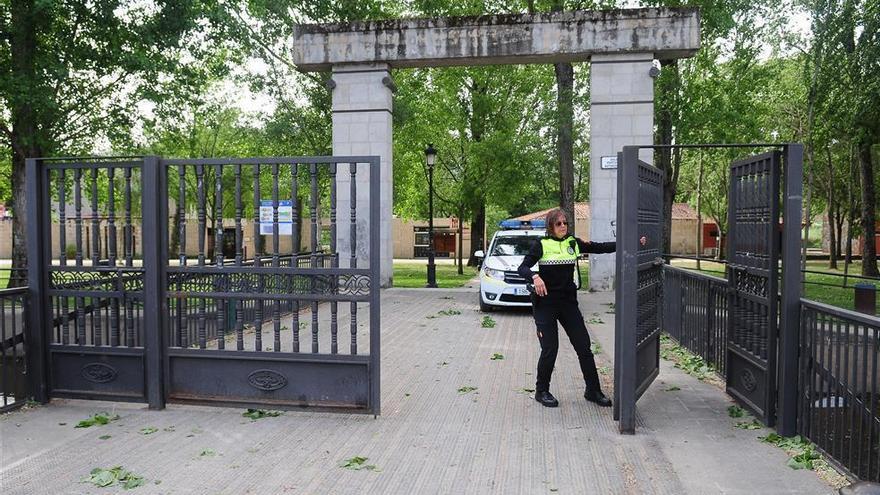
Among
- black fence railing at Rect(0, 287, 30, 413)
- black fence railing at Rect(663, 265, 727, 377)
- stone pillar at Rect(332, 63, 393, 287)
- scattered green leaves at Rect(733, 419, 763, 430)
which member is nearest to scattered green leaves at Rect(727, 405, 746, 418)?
scattered green leaves at Rect(733, 419, 763, 430)

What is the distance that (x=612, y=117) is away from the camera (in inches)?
671

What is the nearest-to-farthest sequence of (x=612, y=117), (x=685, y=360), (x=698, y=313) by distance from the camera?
1. (x=698, y=313)
2. (x=685, y=360)
3. (x=612, y=117)

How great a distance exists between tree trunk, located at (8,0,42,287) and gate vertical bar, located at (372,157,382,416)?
43.4 ft

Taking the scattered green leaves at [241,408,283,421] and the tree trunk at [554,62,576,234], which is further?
the tree trunk at [554,62,576,234]

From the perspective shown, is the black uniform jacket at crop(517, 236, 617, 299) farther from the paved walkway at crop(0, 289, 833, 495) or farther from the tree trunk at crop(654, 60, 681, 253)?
the tree trunk at crop(654, 60, 681, 253)

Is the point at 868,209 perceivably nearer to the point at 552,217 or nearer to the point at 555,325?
the point at 555,325

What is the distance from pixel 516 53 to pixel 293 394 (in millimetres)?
13193

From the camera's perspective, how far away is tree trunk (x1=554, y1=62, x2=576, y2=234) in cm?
2117

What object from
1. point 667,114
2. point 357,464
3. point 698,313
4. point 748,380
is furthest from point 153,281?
point 667,114

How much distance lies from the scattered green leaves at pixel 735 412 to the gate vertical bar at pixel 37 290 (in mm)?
6783

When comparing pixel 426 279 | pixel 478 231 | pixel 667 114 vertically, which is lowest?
pixel 426 279

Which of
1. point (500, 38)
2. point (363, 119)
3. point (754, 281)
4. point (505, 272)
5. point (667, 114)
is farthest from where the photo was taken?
point (667, 114)

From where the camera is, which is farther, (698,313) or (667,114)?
(667,114)

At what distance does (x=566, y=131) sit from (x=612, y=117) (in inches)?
171
